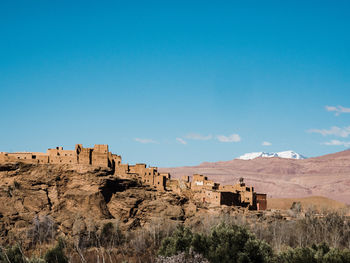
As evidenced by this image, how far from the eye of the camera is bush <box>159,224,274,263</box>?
3425 cm

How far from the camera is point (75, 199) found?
64375 millimetres

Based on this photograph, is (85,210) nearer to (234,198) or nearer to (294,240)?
(234,198)

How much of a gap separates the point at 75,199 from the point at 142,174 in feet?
33.5

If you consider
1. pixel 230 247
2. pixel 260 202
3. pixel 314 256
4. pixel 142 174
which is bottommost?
pixel 314 256

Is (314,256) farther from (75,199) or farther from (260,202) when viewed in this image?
(260,202)

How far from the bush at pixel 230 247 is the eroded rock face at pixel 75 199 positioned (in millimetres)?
27821

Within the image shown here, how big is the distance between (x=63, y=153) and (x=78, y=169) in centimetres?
302

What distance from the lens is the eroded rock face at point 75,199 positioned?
63406 mm

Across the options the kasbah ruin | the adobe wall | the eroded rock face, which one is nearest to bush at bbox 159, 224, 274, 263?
the eroded rock face

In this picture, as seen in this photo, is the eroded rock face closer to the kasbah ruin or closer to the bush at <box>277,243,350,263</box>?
the kasbah ruin

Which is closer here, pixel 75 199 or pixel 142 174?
pixel 75 199

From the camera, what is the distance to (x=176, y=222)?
211ft

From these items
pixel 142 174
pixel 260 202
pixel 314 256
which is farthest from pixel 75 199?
pixel 314 256

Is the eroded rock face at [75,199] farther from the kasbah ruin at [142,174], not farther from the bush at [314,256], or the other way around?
the bush at [314,256]
